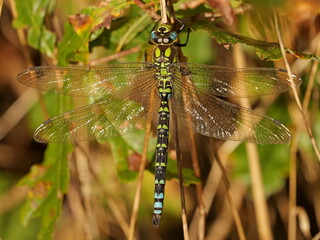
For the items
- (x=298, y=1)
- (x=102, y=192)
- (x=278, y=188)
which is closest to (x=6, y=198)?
(x=102, y=192)

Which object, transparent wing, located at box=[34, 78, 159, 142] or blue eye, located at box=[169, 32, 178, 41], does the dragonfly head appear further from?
transparent wing, located at box=[34, 78, 159, 142]

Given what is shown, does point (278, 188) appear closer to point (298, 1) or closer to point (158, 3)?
point (298, 1)

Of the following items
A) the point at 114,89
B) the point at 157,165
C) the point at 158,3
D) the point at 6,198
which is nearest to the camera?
the point at 158,3

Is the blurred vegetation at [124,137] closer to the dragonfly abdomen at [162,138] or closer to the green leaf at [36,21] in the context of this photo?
the green leaf at [36,21]

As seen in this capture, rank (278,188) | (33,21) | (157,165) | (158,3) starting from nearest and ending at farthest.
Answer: (158,3)
(157,165)
(33,21)
(278,188)

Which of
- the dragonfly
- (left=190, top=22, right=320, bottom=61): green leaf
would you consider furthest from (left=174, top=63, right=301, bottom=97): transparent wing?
(left=190, top=22, right=320, bottom=61): green leaf

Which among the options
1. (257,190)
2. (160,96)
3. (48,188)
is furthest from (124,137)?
(257,190)

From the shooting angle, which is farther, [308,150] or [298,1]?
[308,150]
